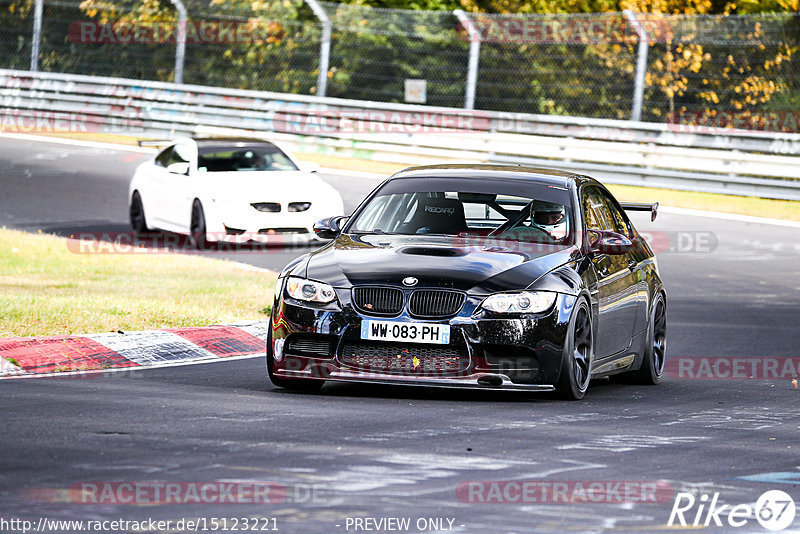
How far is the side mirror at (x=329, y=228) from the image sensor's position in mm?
10789

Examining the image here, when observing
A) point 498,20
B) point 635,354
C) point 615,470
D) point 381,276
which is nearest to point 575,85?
point 498,20

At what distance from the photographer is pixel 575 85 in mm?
28234

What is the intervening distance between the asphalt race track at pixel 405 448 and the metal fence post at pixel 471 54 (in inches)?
628

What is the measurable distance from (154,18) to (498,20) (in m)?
8.17

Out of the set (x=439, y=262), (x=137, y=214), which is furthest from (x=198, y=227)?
(x=439, y=262)

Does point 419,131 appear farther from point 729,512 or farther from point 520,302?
point 729,512

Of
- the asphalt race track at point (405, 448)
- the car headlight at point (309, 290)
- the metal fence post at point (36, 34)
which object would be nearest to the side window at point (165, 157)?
the asphalt race track at point (405, 448)

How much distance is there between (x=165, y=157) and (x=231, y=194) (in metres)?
2.29

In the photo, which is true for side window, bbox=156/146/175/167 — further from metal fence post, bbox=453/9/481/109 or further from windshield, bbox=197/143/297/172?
metal fence post, bbox=453/9/481/109

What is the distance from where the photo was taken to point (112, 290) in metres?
15.2

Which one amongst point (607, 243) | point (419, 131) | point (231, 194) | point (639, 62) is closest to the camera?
point (607, 243)

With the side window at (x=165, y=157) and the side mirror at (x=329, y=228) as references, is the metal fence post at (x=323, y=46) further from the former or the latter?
the side mirror at (x=329, y=228)

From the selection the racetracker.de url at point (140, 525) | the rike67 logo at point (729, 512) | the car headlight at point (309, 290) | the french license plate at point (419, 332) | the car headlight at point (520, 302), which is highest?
the car headlight at point (520, 302)

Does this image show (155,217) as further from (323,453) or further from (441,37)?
(323,453)
